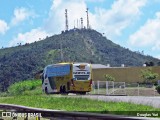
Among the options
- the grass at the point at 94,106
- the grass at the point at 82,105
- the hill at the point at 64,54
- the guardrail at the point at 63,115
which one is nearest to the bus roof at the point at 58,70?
the grass at the point at 82,105

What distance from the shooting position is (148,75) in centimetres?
7356

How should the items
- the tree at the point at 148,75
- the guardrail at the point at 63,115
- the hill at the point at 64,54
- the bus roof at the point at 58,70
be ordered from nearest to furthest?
the guardrail at the point at 63,115, the bus roof at the point at 58,70, the tree at the point at 148,75, the hill at the point at 64,54

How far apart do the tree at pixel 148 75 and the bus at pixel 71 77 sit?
24725mm

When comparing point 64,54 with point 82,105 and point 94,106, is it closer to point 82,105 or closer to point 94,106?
point 82,105

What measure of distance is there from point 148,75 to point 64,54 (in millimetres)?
85003

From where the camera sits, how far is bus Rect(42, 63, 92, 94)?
49.1 meters

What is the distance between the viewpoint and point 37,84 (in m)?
80.9

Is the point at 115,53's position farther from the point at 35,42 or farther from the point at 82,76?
the point at 82,76

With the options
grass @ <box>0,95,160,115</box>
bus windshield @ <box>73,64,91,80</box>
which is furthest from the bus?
grass @ <box>0,95,160,115</box>

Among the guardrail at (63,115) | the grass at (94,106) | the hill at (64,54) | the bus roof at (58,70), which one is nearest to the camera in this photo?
the guardrail at (63,115)

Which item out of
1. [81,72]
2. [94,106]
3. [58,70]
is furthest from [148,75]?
[94,106]

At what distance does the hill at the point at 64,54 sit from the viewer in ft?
450

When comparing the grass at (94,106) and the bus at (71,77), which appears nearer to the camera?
the grass at (94,106)

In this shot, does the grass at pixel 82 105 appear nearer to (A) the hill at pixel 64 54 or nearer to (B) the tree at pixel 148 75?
(B) the tree at pixel 148 75
